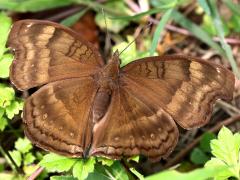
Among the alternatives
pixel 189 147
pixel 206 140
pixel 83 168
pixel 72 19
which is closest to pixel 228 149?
pixel 206 140

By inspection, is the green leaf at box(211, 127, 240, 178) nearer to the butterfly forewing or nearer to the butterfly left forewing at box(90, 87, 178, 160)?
the butterfly left forewing at box(90, 87, 178, 160)

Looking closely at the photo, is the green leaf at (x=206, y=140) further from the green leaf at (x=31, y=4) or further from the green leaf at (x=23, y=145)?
the green leaf at (x=31, y=4)

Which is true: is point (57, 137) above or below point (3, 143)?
above

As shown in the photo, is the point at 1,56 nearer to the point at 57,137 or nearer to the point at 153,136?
the point at 57,137

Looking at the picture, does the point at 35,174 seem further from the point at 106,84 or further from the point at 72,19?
the point at 72,19

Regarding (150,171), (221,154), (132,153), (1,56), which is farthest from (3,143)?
(221,154)

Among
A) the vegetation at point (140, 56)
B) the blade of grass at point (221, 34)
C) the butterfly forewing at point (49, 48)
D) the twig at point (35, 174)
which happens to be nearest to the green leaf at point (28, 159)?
the vegetation at point (140, 56)

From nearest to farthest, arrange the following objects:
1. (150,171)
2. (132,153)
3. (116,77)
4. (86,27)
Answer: (132,153)
(116,77)
(150,171)
(86,27)
